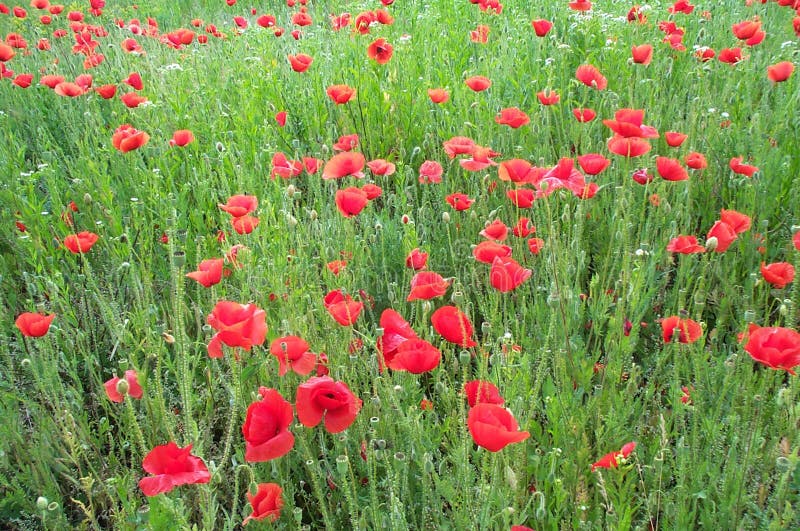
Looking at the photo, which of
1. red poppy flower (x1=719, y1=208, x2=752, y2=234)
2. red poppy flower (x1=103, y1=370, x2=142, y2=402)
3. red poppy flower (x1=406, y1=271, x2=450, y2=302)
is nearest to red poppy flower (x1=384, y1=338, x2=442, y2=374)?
red poppy flower (x1=406, y1=271, x2=450, y2=302)

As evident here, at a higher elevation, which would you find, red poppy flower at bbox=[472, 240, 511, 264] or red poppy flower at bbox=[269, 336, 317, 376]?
red poppy flower at bbox=[472, 240, 511, 264]

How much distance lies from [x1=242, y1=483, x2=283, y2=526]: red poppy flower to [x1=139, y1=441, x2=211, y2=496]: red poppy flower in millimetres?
134

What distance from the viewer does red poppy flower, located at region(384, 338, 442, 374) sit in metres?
1.42

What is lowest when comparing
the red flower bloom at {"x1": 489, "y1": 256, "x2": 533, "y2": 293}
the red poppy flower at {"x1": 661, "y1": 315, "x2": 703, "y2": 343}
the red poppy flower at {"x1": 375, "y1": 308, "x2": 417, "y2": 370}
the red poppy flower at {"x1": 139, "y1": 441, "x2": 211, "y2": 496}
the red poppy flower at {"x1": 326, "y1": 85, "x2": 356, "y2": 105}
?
the red poppy flower at {"x1": 661, "y1": 315, "x2": 703, "y2": 343}

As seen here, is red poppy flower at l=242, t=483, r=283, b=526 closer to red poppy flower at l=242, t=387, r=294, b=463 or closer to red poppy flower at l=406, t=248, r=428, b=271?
red poppy flower at l=242, t=387, r=294, b=463

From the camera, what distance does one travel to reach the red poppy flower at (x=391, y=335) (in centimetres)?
153

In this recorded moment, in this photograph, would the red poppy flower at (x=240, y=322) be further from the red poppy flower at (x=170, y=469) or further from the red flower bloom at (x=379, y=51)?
the red flower bloom at (x=379, y=51)

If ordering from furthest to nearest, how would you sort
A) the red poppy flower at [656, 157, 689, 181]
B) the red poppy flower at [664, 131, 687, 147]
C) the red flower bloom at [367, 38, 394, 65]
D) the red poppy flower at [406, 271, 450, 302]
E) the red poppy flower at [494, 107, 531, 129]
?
the red flower bloom at [367, 38, 394, 65] → the red poppy flower at [494, 107, 531, 129] → the red poppy flower at [664, 131, 687, 147] → the red poppy flower at [656, 157, 689, 181] → the red poppy flower at [406, 271, 450, 302]

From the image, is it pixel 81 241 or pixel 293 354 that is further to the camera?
pixel 81 241

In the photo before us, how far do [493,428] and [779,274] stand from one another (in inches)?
44.7

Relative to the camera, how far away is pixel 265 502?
1385 millimetres

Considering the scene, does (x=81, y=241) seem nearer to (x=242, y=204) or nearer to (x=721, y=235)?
(x=242, y=204)

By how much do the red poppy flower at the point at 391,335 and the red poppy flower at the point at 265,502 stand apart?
1.16 ft

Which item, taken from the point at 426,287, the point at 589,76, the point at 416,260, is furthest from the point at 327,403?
the point at 589,76
